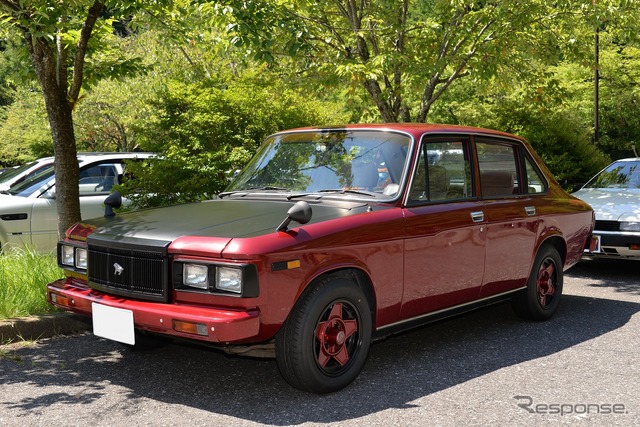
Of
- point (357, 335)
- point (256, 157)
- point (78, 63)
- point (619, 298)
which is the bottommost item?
point (619, 298)

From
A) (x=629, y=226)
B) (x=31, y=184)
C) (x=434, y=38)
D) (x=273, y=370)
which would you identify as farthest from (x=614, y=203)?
(x=31, y=184)

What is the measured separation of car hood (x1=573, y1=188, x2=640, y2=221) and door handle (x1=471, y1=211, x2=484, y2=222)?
3764mm

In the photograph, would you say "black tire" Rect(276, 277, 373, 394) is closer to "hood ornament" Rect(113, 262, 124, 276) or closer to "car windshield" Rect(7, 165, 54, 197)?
"hood ornament" Rect(113, 262, 124, 276)

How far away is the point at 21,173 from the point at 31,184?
0.46m

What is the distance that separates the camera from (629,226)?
8.67m

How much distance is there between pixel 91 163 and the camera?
395 inches

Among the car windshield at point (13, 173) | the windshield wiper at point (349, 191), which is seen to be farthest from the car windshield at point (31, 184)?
the windshield wiper at point (349, 191)

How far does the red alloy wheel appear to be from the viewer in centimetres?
457

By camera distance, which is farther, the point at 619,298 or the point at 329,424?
the point at 619,298

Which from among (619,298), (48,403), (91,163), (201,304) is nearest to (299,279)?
(201,304)

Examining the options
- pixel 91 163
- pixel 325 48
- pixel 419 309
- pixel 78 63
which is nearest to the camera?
pixel 419 309

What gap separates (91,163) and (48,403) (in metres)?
5.96

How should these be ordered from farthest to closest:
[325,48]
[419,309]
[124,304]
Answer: [325,48] < [419,309] < [124,304]

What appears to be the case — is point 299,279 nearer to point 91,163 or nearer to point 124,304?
point 124,304
